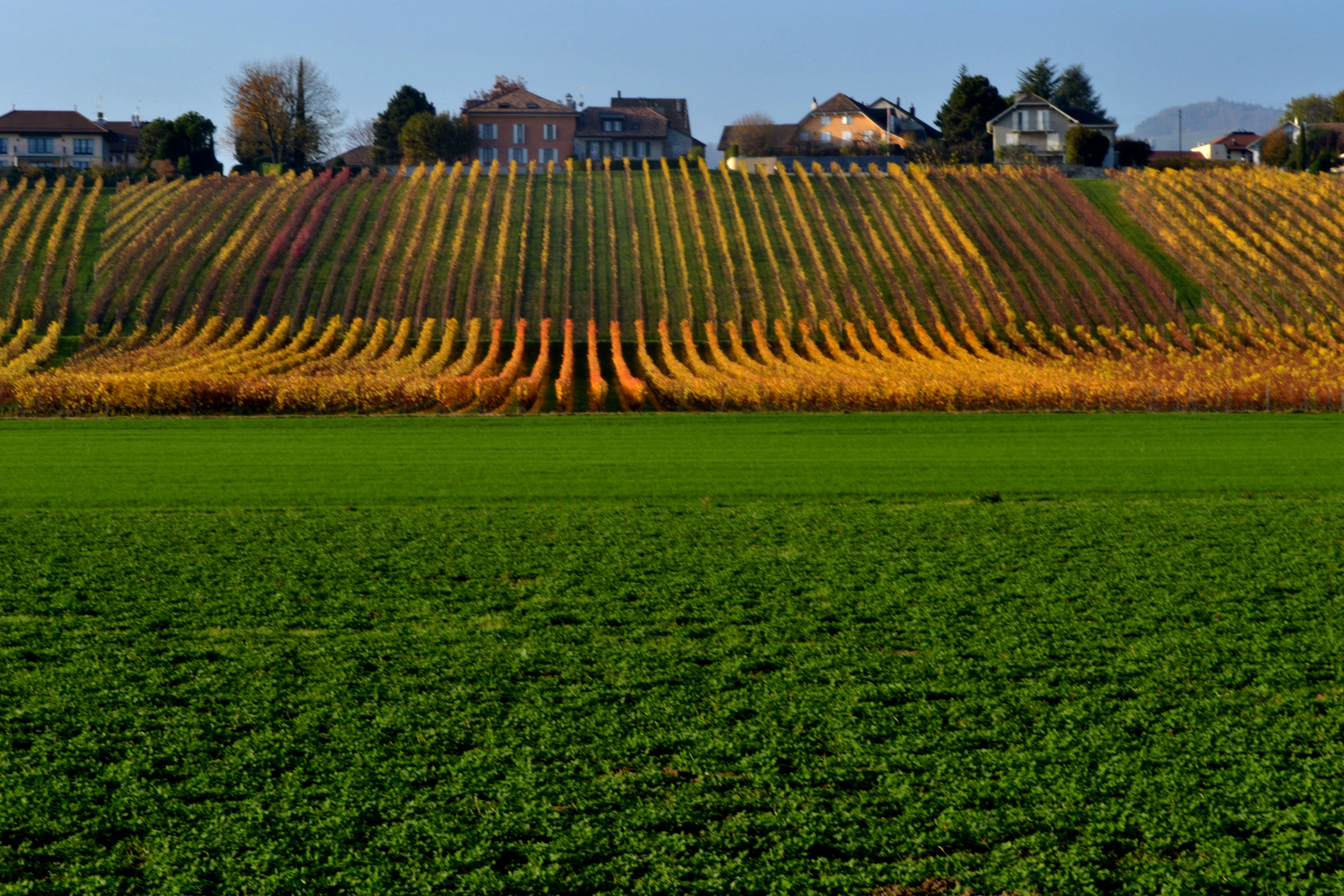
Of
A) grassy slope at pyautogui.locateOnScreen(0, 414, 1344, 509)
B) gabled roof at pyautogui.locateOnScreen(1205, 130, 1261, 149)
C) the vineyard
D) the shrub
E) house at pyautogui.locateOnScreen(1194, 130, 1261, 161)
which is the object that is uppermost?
gabled roof at pyautogui.locateOnScreen(1205, 130, 1261, 149)

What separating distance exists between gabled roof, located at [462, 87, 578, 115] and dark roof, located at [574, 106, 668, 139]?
301cm

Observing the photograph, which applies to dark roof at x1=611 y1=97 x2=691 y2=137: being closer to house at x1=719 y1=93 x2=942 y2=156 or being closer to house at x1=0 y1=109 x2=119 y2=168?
house at x1=719 y1=93 x2=942 y2=156

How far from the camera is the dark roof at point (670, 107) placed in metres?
125

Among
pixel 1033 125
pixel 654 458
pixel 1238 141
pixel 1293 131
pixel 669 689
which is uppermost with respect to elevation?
pixel 1238 141

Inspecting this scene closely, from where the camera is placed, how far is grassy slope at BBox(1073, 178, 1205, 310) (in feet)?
171

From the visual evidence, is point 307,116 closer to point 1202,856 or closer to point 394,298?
point 394,298

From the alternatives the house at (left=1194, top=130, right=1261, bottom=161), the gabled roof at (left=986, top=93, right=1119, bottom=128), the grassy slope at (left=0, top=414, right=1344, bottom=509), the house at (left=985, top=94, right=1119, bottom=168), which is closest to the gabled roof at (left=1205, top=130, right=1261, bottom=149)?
the house at (left=1194, top=130, right=1261, bottom=161)

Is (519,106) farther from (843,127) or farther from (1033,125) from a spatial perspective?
(1033,125)

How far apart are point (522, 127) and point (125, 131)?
4868 cm

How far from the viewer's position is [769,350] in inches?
1829

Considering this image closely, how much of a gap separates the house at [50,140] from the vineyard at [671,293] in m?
48.8

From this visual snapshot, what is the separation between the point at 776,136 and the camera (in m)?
120

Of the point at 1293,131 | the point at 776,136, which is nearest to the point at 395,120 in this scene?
the point at 776,136

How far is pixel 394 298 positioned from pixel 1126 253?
Answer: 34.9 meters
